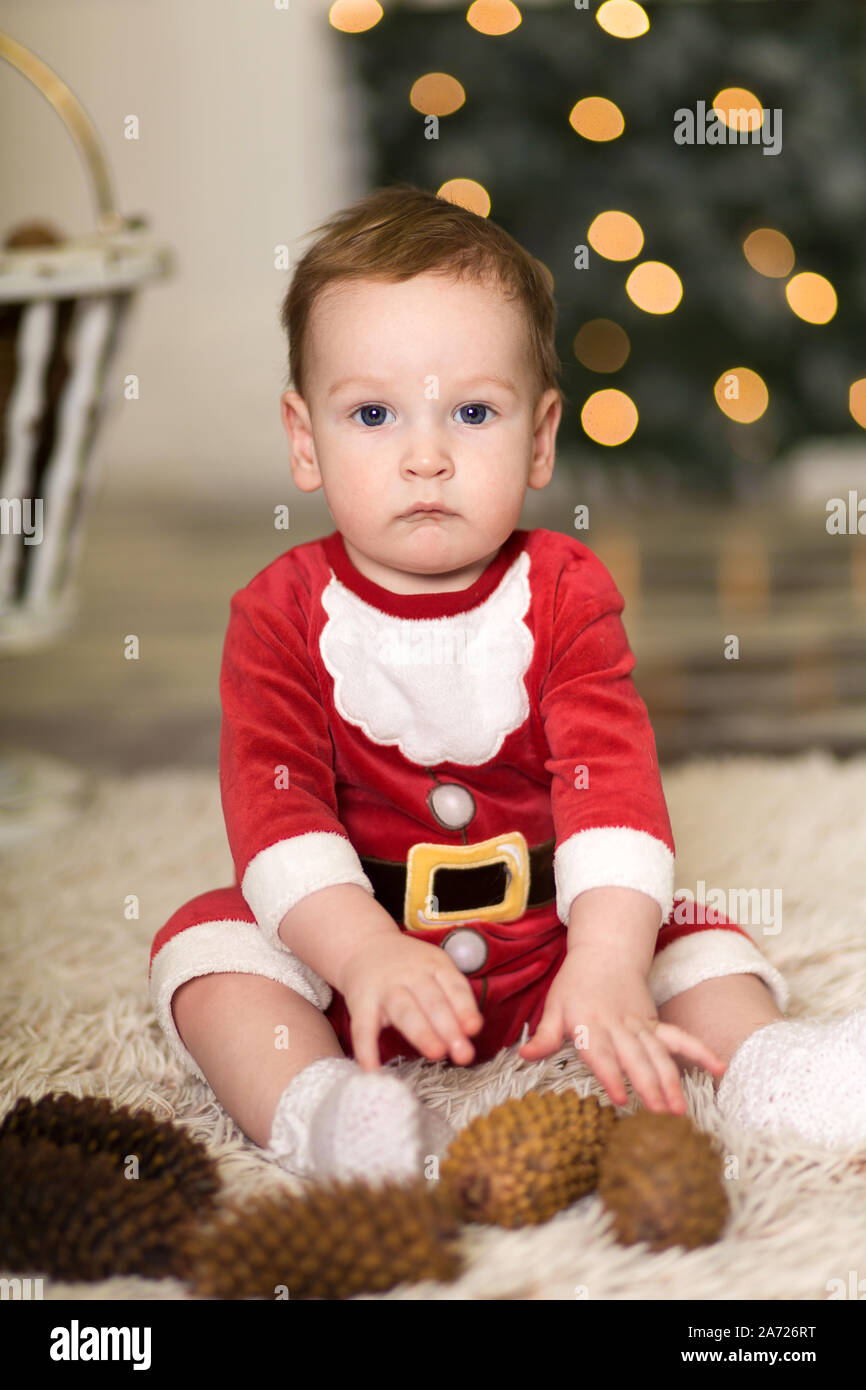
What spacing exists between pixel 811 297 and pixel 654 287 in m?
0.37

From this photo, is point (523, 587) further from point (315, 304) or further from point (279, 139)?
point (279, 139)

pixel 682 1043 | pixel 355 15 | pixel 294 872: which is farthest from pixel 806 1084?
pixel 355 15

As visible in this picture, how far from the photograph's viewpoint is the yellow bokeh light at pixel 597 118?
3078mm

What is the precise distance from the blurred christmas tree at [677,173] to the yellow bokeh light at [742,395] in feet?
0.10

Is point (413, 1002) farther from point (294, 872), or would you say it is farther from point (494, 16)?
point (494, 16)

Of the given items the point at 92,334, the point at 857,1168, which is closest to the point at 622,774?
the point at 857,1168

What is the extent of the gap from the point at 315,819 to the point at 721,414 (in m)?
2.59

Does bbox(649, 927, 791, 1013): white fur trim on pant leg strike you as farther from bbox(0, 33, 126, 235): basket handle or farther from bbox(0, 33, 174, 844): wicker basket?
bbox(0, 33, 126, 235): basket handle

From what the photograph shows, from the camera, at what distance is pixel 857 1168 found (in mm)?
716

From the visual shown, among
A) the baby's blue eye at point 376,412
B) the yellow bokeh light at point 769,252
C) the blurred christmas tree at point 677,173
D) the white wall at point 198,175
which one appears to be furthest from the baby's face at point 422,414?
the white wall at point 198,175

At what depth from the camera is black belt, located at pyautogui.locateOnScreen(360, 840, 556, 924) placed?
880 millimetres

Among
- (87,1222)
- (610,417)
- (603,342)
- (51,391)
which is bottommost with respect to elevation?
(87,1222)

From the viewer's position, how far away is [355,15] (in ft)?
11.6

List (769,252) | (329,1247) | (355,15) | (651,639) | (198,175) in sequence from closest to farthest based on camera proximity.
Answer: (329,1247) < (651,639) < (769,252) < (355,15) < (198,175)
